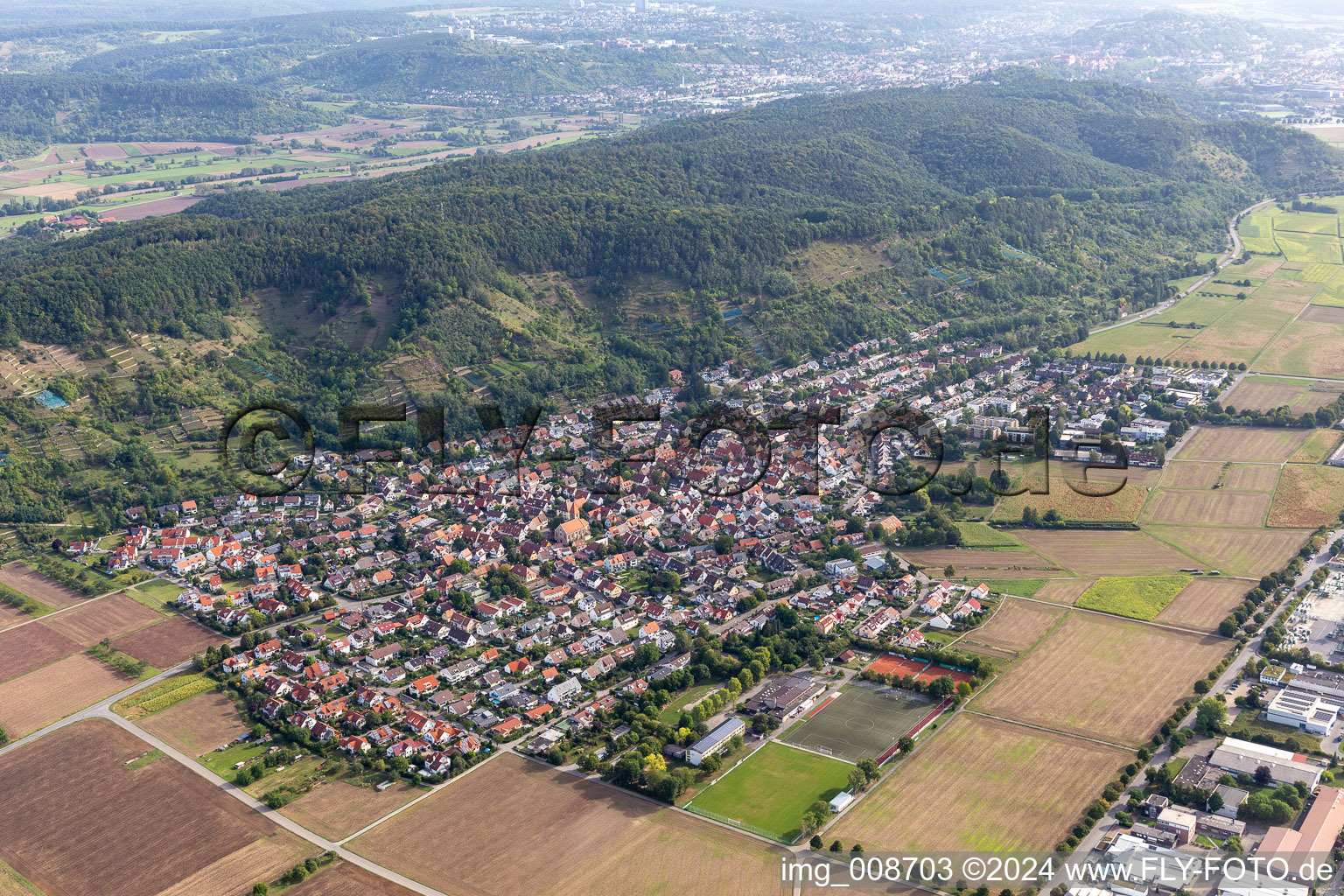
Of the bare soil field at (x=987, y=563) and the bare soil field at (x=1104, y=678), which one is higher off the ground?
the bare soil field at (x=987, y=563)

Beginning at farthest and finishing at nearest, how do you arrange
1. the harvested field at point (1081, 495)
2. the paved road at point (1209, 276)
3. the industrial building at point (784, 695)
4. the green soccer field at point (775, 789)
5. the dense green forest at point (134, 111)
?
the dense green forest at point (134, 111), the paved road at point (1209, 276), the harvested field at point (1081, 495), the industrial building at point (784, 695), the green soccer field at point (775, 789)

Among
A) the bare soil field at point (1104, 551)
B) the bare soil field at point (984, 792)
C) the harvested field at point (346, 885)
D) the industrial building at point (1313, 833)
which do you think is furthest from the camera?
the bare soil field at point (1104, 551)

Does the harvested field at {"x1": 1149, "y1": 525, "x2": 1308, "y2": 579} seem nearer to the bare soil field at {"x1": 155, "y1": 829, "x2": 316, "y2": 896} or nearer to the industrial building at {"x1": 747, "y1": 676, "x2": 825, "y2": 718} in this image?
the industrial building at {"x1": 747, "y1": 676, "x2": 825, "y2": 718}

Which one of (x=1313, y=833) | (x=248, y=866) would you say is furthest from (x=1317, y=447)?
(x=248, y=866)

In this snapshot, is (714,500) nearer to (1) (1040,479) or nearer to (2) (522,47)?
(1) (1040,479)

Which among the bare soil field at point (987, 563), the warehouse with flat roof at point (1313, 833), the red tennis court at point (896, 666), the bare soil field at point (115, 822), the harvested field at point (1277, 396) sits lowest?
the bare soil field at point (115, 822)

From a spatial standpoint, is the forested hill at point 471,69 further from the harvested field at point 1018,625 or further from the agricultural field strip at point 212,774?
the agricultural field strip at point 212,774

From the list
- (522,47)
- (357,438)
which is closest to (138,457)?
(357,438)

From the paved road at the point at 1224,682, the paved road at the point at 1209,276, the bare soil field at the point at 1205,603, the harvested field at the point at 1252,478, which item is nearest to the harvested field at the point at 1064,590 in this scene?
the bare soil field at the point at 1205,603
